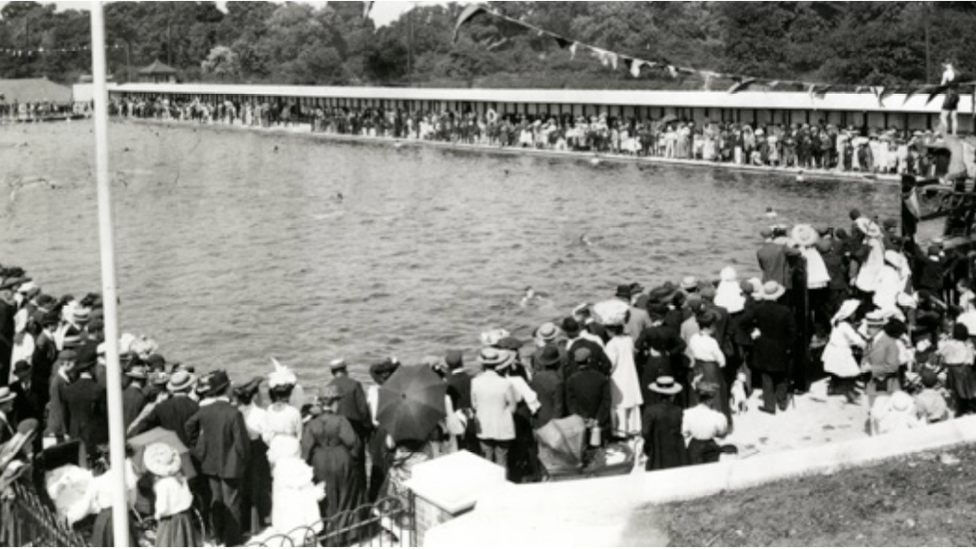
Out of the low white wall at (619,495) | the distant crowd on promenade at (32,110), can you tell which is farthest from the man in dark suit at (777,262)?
the distant crowd on promenade at (32,110)

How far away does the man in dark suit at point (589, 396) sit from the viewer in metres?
9.95

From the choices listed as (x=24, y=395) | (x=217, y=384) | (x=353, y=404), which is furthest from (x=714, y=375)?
(x=24, y=395)

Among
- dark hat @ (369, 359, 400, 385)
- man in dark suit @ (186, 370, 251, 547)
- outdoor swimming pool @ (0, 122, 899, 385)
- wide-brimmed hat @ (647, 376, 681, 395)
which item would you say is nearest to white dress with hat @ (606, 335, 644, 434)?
wide-brimmed hat @ (647, 376, 681, 395)

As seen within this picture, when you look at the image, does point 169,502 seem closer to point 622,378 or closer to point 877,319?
point 622,378

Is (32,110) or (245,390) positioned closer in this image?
(245,390)

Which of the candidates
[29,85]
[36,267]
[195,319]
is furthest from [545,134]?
[29,85]

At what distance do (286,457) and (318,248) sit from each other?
1900 cm

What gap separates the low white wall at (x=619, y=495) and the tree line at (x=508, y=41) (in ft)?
40.1

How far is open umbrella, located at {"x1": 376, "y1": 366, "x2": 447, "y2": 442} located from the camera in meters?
9.02

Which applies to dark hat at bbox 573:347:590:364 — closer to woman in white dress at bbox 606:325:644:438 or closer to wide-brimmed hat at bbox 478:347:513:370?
woman in white dress at bbox 606:325:644:438

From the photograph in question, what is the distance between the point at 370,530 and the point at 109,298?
2.28 metres

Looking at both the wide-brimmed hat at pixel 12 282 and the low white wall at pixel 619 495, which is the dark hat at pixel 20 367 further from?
the low white wall at pixel 619 495

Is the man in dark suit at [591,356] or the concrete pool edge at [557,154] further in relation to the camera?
the concrete pool edge at [557,154]

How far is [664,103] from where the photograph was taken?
46125 mm
